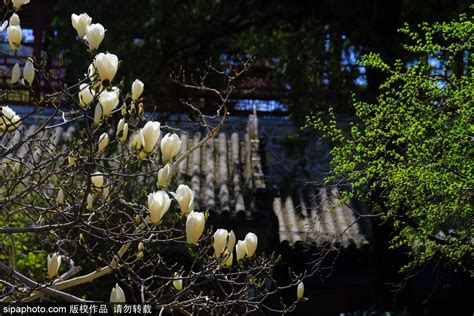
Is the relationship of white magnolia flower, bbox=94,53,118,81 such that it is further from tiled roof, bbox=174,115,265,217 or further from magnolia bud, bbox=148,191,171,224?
tiled roof, bbox=174,115,265,217

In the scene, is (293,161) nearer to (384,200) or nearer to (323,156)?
(323,156)

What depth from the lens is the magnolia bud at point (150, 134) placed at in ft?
10.8

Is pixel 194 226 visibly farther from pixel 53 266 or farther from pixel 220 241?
pixel 53 266

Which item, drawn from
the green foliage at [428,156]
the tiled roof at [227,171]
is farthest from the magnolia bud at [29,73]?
the tiled roof at [227,171]

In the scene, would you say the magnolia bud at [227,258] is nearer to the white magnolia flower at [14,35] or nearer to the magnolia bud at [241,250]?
the magnolia bud at [241,250]

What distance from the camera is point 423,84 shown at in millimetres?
5684

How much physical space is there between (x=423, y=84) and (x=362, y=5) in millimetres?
2914

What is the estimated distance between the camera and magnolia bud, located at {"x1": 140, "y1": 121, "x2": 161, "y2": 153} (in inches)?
129

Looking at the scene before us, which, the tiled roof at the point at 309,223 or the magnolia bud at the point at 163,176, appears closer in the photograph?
the magnolia bud at the point at 163,176

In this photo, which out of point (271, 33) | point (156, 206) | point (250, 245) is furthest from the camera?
point (271, 33)

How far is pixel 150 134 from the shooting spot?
3299mm

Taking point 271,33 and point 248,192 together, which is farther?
point 271,33

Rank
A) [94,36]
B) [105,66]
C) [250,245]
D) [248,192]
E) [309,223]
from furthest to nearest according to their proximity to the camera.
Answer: [248,192], [309,223], [250,245], [94,36], [105,66]

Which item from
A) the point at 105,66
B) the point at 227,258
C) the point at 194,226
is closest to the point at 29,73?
the point at 105,66
